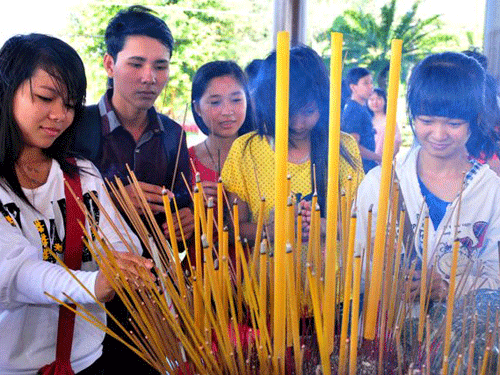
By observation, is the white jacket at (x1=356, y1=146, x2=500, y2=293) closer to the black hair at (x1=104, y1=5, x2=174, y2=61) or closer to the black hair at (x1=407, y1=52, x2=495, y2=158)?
the black hair at (x1=407, y1=52, x2=495, y2=158)

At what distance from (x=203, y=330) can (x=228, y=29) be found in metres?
0.71

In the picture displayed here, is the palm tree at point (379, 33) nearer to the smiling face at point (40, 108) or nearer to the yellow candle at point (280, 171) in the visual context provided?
the smiling face at point (40, 108)

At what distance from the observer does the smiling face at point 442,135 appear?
90cm

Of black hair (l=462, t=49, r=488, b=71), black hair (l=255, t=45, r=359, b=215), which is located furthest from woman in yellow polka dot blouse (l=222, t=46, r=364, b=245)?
black hair (l=462, t=49, r=488, b=71)

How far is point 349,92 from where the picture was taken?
1.02 metres

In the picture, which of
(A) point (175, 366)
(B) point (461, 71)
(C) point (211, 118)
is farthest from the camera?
(C) point (211, 118)

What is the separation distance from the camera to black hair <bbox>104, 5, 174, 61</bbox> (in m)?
0.95

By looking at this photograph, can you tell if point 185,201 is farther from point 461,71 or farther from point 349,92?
point 461,71

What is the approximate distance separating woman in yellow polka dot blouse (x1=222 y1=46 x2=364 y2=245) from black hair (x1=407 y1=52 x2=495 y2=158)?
142mm

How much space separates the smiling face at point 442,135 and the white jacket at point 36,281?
48 centimetres

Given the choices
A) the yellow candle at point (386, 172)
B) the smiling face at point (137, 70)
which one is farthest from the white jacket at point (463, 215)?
the yellow candle at point (386, 172)

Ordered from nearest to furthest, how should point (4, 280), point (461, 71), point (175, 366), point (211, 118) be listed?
1. point (175, 366)
2. point (4, 280)
3. point (461, 71)
4. point (211, 118)

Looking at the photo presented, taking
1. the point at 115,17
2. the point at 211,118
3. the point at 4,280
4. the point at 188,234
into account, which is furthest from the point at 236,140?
the point at 4,280

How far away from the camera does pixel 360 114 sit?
3.34 ft
